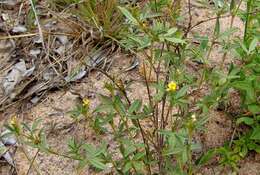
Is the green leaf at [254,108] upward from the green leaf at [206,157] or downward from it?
upward

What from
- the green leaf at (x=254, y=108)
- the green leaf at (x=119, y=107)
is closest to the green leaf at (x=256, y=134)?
the green leaf at (x=254, y=108)

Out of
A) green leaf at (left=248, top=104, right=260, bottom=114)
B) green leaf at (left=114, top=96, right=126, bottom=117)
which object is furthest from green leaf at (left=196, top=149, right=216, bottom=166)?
green leaf at (left=114, top=96, right=126, bottom=117)

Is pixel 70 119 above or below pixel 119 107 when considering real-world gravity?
below

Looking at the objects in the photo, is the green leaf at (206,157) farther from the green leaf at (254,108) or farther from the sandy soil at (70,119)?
the green leaf at (254,108)

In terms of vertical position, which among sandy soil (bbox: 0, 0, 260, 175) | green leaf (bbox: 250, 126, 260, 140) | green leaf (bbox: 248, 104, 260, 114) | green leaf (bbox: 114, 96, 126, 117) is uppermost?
green leaf (bbox: 114, 96, 126, 117)

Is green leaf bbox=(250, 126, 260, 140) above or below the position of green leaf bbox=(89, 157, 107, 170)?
below

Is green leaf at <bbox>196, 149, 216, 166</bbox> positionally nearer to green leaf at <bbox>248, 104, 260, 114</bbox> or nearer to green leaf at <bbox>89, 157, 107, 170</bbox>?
green leaf at <bbox>248, 104, 260, 114</bbox>

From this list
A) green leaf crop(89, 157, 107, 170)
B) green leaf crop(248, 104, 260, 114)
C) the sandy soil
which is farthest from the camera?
the sandy soil

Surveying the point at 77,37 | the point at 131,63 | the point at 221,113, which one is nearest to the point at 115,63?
the point at 131,63

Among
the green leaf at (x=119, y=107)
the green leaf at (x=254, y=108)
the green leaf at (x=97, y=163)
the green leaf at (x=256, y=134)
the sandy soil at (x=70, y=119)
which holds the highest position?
the green leaf at (x=119, y=107)

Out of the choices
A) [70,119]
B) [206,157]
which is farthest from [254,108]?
[70,119]

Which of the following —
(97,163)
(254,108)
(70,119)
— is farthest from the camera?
(70,119)

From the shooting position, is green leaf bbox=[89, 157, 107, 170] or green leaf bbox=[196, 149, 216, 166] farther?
green leaf bbox=[196, 149, 216, 166]

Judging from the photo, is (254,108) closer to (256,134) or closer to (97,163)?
(256,134)
